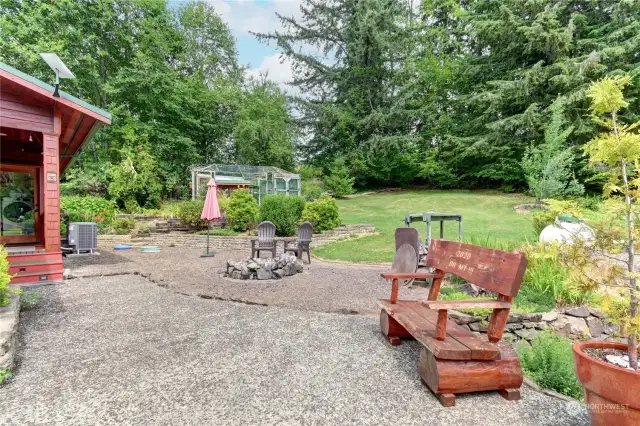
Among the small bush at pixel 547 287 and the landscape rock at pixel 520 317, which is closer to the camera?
the landscape rock at pixel 520 317

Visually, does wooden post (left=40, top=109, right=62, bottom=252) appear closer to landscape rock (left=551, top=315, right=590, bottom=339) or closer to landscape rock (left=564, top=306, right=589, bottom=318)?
landscape rock (left=551, top=315, right=590, bottom=339)

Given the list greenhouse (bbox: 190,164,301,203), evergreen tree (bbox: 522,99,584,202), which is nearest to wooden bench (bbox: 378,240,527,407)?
evergreen tree (bbox: 522,99,584,202)

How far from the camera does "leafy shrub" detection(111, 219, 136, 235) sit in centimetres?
1202

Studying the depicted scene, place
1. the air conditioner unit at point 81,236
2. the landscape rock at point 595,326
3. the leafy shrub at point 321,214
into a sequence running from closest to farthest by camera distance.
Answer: the landscape rock at point 595,326 < the air conditioner unit at point 81,236 < the leafy shrub at point 321,214

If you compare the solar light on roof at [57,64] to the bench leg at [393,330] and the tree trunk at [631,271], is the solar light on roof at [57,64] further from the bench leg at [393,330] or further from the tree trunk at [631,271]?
the tree trunk at [631,271]

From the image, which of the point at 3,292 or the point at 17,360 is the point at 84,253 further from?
the point at 17,360

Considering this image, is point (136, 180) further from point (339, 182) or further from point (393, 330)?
point (393, 330)

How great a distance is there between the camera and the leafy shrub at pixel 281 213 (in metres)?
10.9

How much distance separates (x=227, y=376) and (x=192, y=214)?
406 inches

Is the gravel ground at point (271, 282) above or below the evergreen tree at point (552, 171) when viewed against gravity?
below

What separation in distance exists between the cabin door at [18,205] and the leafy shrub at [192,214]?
426 centimetres

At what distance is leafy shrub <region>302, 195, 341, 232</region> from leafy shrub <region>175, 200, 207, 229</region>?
3955 millimetres

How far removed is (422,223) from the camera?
12562 millimetres

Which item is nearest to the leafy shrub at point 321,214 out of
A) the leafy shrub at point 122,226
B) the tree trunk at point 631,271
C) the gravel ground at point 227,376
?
the leafy shrub at point 122,226
